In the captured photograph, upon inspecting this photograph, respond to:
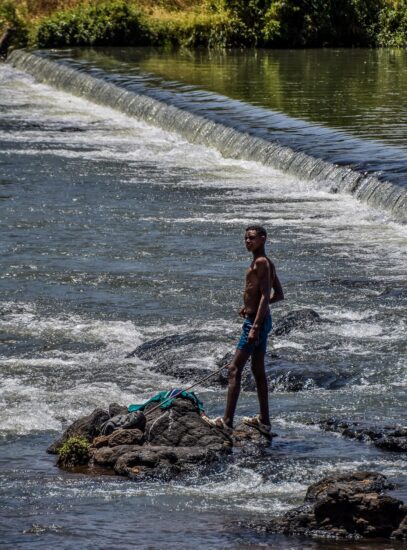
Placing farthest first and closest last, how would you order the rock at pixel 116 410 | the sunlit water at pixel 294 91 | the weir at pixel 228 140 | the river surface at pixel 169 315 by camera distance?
the sunlit water at pixel 294 91 < the weir at pixel 228 140 < the rock at pixel 116 410 < the river surface at pixel 169 315

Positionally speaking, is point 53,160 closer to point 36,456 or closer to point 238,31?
point 36,456

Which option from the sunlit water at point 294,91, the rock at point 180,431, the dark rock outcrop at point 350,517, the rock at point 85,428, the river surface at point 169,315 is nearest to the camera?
the dark rock outcrop at point 350,517

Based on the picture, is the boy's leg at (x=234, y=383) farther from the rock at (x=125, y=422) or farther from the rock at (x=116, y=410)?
the rock at (x=116, y=410)

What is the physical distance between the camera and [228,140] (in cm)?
2872

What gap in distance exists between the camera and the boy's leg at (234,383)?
11875 mm

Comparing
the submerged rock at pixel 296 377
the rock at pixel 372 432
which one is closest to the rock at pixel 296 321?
the submerged rock at pixel 296 377

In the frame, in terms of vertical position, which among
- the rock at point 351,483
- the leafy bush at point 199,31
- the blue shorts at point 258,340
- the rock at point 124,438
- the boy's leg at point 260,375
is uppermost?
the leafy bush at point 199,31

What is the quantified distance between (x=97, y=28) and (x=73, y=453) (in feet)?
134

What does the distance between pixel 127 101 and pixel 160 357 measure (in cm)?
2253

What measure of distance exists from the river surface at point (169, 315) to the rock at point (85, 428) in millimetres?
220

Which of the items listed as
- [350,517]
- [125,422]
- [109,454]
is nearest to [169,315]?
[125,422]

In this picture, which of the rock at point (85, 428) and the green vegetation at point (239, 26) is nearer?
the rock at point (85, 428)

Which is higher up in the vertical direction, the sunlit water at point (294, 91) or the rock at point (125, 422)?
the sunlit water at point (294, 91)

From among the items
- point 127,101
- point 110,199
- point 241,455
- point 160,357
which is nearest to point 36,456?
point 241,455
